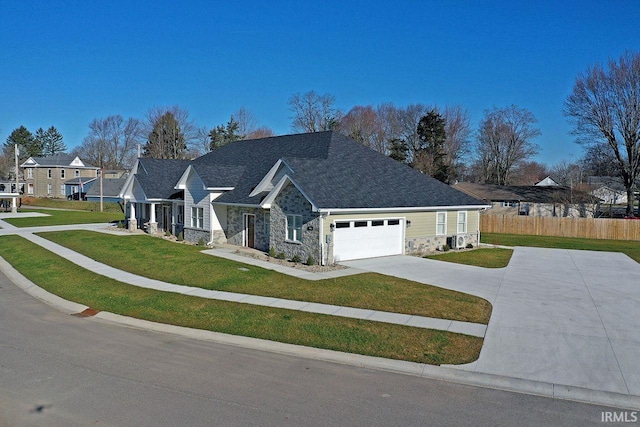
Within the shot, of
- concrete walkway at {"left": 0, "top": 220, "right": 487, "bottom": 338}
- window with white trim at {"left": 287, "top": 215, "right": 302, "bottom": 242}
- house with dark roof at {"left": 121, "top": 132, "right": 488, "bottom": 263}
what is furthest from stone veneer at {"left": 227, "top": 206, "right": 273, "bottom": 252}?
window with white trim at {"left": 287, "top": 215, "right": 302, "bottom": 242}

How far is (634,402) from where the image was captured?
7.59 m

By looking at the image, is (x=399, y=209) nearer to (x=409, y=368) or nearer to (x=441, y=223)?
(x=441, y=223)

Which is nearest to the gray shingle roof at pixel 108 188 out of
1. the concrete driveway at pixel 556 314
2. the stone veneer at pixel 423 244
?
the stone veneer at pixel 423 244

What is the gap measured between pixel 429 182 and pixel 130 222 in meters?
20.8

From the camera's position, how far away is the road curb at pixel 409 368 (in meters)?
7.81

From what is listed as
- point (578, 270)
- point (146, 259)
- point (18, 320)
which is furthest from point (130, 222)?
point (578, 270)

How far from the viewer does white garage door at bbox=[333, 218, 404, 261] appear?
20.7 metres

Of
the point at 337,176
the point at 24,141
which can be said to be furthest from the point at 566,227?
the point at 24,141

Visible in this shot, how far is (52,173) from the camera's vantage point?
76312mm

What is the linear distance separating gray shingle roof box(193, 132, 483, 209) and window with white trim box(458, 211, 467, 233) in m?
0.72

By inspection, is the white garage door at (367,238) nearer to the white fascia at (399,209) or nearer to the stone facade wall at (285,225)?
the white fascia at (399,209)

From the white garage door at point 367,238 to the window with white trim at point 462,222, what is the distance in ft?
17.5

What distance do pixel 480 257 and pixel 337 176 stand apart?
8213 mm

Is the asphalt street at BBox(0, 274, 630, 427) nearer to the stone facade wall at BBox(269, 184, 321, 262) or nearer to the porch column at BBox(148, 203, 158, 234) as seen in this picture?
the stone facade wall at BBox(269, 184, 321, 262)
